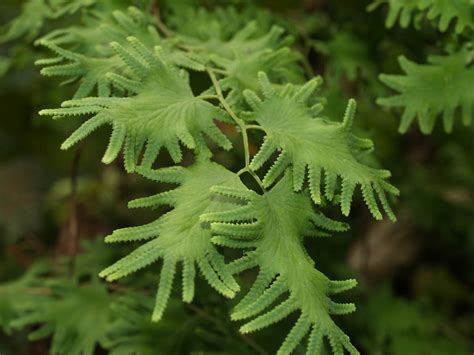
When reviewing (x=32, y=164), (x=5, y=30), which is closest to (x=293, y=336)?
(x=5, y=30)

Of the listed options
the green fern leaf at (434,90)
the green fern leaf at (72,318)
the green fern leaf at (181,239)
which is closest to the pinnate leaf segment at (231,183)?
the green fern leaf at (181,239)

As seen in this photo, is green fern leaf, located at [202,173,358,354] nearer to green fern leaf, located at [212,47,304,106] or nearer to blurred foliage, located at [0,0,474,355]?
green fern leaf, located at [212,47,304,106]

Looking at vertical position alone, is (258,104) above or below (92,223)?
above

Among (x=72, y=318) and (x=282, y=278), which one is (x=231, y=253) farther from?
(x=282, y=278)

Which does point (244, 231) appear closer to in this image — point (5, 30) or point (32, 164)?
point (5, 30)

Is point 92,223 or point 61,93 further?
point 92,223

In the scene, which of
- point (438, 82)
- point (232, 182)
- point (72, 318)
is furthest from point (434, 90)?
point (72, 318)

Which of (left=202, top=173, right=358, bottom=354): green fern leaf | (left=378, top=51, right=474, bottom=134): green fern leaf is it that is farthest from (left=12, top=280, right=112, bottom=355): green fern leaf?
(left=378, top=51, right=474, bottom=134): green fern leaf

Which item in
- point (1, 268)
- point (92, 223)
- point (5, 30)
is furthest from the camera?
point (92, 223)
